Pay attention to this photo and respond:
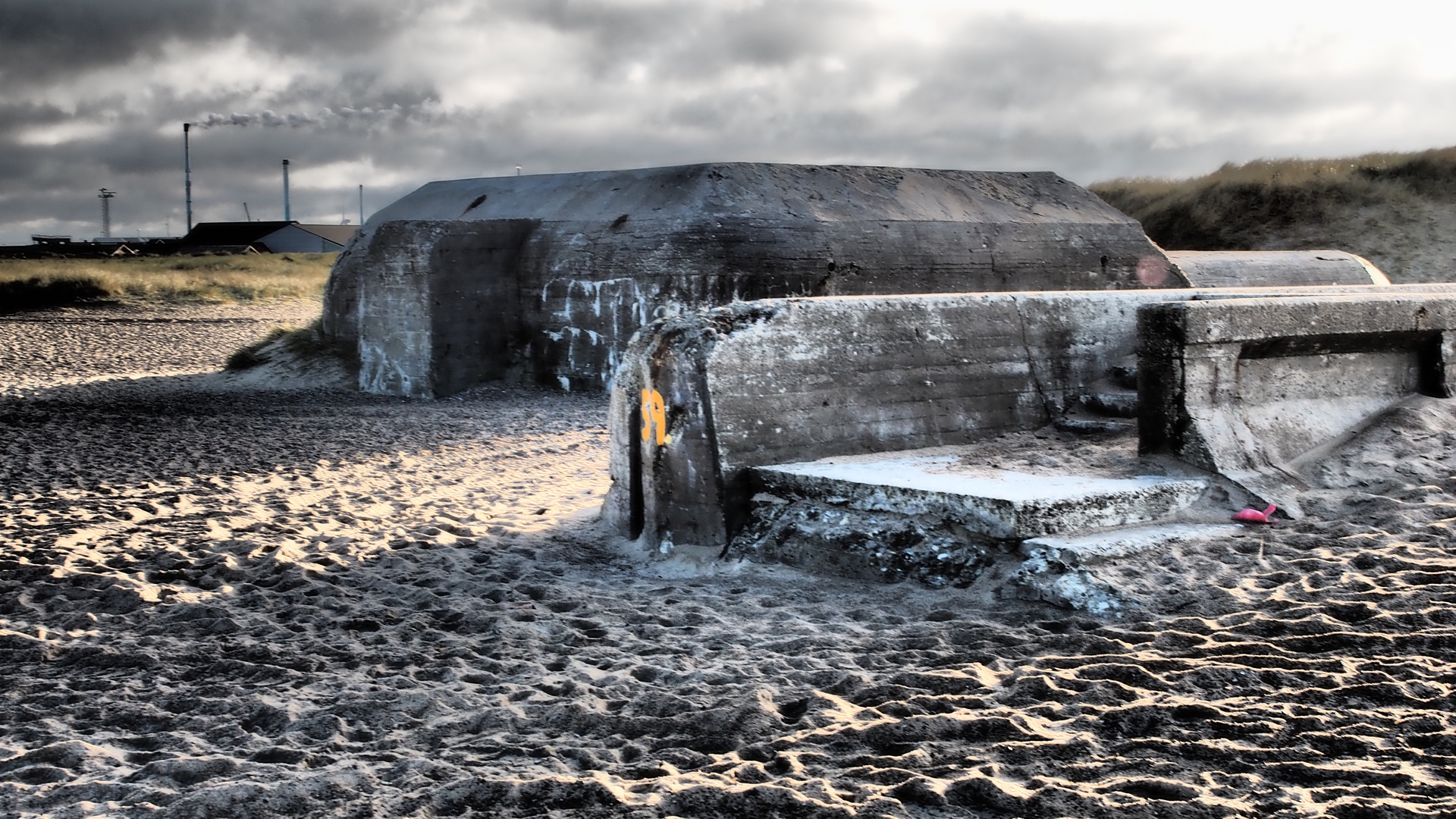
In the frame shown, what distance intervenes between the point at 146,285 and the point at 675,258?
68.4 feet

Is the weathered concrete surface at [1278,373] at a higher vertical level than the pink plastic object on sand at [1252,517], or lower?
higher

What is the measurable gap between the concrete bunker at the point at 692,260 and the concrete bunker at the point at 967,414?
5.71m

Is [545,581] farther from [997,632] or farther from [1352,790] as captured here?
[1352,790]

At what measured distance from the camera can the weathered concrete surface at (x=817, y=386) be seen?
5.83 m

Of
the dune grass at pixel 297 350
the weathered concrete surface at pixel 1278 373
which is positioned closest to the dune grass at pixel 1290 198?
A: the dune grass at pixel 297 350

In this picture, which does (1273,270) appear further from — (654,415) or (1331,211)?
(1331,211)

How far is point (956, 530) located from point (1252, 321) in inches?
81.3

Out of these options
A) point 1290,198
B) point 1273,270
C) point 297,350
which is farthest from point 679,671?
point 1290,198

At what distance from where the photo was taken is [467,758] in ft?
11.4

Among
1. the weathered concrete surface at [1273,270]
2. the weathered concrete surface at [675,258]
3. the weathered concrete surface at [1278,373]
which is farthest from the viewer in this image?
the weathered concrete surface at [1273,270]

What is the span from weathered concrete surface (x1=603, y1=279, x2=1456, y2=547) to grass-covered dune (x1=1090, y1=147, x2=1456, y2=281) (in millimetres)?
20882

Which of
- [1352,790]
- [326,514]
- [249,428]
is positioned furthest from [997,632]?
[249,428]

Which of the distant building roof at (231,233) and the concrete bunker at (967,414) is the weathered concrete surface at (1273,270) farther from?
the distant building roof at (231,233)

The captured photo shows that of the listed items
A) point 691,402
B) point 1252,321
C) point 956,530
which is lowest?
point 956,530
